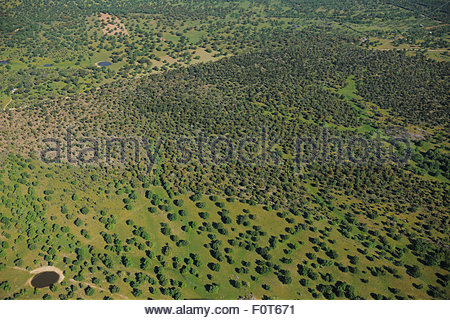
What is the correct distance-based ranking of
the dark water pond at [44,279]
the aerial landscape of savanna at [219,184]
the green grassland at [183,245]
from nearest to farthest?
the dark water pond at [44,279] → the green grassland at [183,245] → the aerial landscape of savanna at [219,184]

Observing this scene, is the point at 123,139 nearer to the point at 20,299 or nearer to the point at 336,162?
the point at 20,299

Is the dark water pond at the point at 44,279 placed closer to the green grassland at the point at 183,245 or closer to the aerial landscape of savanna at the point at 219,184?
the aerial landscape of savanna at the point at 219,184

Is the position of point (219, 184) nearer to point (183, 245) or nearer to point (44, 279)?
point (183, 245)

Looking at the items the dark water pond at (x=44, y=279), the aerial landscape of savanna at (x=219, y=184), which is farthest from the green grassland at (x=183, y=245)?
the dark water pond at (x=44, y=279)

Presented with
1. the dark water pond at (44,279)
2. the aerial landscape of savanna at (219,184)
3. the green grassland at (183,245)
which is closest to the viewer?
the dark water pond at (44,279)

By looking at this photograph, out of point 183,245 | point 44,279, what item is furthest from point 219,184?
point 44,279

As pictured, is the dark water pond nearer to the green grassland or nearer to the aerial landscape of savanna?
the aerial landscape of savanna

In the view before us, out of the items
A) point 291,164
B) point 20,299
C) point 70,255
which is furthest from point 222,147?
point 20,299
